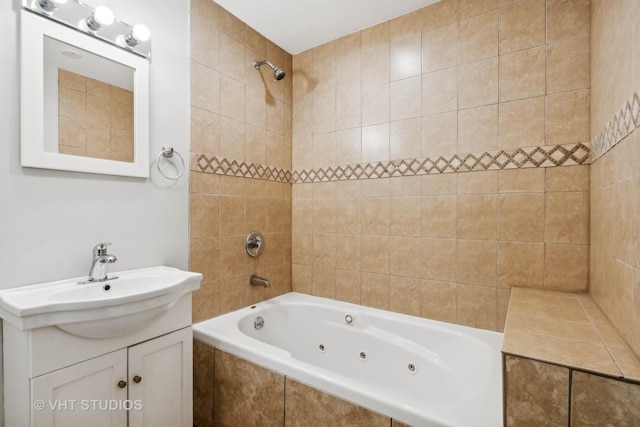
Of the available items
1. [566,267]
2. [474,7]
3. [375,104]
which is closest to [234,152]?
[375,104]

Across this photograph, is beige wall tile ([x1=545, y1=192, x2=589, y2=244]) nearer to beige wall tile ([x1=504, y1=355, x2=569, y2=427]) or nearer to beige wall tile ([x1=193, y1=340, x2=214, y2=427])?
beige wall tile ([x1=504, y1=355, x2=569, y2=427])

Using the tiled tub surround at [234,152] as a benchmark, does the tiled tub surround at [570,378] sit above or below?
below

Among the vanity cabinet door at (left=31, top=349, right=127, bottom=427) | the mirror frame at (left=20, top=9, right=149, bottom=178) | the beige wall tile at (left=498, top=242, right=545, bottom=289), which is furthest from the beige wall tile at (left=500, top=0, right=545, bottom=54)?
the vanity cabinet door at (left=31, top=349, right=127, bottom=427)

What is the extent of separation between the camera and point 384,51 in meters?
2.10

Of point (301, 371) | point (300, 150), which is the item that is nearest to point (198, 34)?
point (300, 150)

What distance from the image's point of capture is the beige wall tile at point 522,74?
1617 mm

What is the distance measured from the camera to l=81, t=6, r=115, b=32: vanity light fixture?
1346 millimetres

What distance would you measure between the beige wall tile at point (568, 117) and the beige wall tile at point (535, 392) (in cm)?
128

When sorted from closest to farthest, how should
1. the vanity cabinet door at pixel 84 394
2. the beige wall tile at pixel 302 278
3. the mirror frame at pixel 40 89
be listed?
1. the vanity cabinet door at pixel 84 394
2. the mirror frame at pixel 40 89
3. the beige wall tile at pixel 302 278

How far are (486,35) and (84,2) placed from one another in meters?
2.11

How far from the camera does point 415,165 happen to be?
6.47 feet

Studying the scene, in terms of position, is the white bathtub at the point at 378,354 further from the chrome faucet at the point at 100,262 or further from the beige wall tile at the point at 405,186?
the beige wall tile at the point at 405,186

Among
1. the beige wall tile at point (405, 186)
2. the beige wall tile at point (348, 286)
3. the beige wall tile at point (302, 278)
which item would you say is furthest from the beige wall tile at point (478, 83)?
the beige wall tile at point (302, 278)

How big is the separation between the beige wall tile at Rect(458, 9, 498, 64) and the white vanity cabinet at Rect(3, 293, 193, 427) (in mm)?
2102
